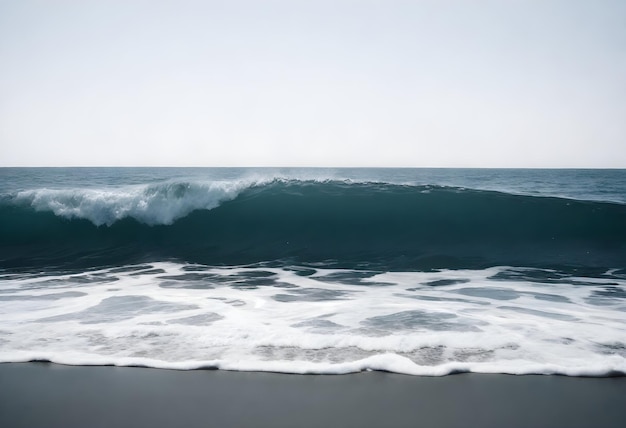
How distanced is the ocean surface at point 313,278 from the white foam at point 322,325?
0.02 metres

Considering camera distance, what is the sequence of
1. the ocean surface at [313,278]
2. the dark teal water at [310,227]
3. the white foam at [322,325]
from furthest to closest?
the dark teal water at [310,227]
the ocean surface at [313,278]
the white foam at [322,325]

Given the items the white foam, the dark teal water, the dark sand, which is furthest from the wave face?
the dark sand

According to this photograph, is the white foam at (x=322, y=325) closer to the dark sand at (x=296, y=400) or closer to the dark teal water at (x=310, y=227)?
the dark sand at (x=296, y=400)

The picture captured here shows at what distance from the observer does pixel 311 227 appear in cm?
1201

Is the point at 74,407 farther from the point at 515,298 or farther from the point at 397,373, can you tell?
the point at 515,298

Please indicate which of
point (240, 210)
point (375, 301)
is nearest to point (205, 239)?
point (240, 210)

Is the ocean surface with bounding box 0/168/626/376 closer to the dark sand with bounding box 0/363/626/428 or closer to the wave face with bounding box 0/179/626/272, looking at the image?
the wave face with bounding box 0/179/626/272

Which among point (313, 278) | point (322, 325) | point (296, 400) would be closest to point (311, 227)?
point (313, 278)

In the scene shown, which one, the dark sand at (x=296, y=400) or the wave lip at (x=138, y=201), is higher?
the wave lip at (x=138, y=201)

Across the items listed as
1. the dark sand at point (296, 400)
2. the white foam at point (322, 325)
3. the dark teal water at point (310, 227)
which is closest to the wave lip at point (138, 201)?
the dark teal water at point (310, 227)

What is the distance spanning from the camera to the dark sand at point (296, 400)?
2670mm

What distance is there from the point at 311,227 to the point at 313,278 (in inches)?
180

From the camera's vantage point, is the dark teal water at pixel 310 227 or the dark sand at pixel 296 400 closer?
the dark sand at pixel 296 400

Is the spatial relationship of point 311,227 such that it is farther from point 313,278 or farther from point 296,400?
point 296,400
